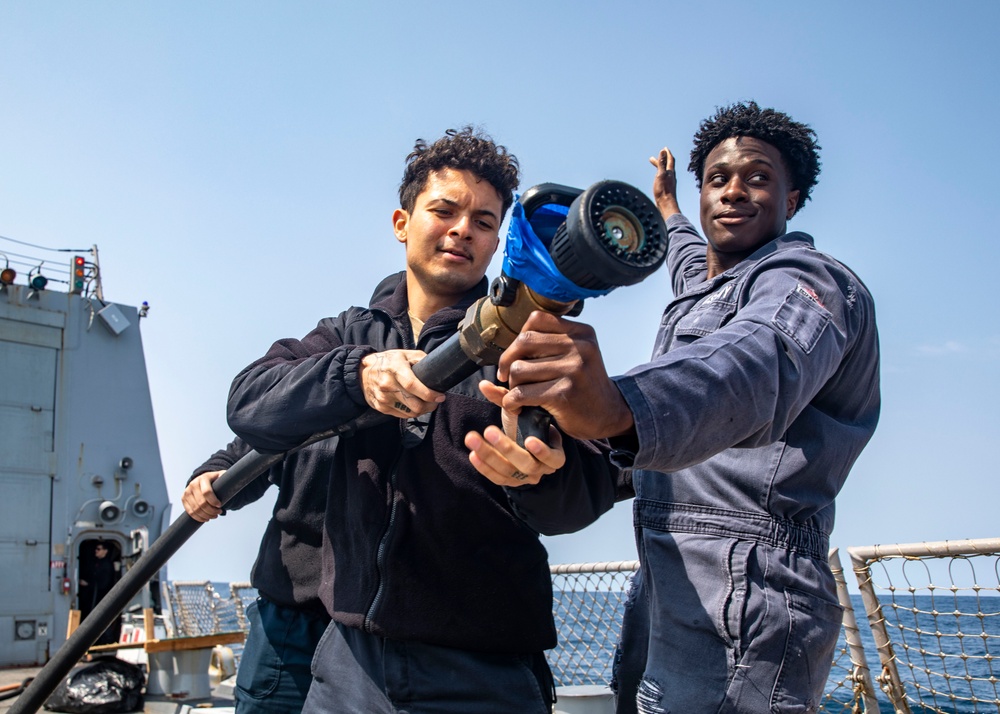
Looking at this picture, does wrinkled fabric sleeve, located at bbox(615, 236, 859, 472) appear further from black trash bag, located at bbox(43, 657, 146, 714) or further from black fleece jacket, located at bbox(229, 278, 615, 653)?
black trash bag, located at bbox(43, 657, 146, 714)

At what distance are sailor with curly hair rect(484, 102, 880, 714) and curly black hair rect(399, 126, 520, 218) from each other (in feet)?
2.01

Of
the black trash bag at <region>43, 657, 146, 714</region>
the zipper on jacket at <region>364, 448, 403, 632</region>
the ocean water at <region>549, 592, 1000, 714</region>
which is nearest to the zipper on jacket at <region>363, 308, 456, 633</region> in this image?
the zipper on jacket at <region>364, 448, 403, 632</region>

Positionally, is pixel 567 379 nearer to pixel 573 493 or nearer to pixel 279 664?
pixel 573 493

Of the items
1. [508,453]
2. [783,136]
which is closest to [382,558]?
[508,453]

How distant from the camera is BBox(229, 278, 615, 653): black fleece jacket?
6.69ft

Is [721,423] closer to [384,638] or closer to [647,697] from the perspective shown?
[647,697]

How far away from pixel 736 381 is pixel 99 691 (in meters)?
7.10

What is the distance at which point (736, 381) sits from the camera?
49.8 inches

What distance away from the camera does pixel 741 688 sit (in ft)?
5.74

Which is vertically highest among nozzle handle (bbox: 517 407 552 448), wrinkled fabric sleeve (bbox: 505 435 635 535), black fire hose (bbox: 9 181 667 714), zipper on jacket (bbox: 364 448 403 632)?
black fire hose (bbox: 9 181 667 714)

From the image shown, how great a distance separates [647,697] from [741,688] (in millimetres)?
242

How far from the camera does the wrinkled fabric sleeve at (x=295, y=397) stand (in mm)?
1891

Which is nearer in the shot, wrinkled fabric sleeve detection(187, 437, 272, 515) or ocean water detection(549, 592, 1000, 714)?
wrinkled fabric sleeve detection(187, 437, 272, 515)

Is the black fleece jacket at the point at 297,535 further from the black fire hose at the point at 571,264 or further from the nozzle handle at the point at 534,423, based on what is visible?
the nozzle handle at the point at 534,423
